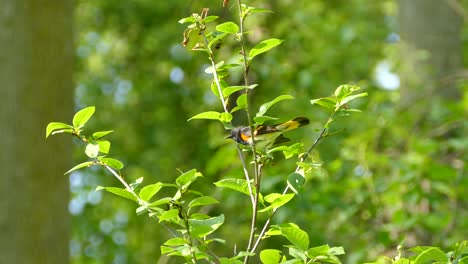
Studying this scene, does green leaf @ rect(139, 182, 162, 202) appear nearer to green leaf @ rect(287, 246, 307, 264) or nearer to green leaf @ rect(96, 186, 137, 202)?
green leaf @ rect(96, 186, 137, 202)

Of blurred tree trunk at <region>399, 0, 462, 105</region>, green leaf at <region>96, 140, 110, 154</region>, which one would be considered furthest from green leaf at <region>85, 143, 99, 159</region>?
blurred tree trunk at <region>399, 0, 462, 105</region>

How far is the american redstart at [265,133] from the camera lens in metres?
1.60

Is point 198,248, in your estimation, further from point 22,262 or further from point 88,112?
point 22,262

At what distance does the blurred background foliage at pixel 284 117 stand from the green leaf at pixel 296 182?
7.25 feet

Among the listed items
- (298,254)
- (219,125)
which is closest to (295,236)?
(298,254)

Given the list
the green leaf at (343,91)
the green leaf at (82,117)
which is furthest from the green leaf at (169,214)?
the green leaf at (343,91)

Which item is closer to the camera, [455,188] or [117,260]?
[455,188]

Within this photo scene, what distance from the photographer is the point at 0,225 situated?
3434mm

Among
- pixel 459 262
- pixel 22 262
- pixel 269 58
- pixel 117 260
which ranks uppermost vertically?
pixel 459 262

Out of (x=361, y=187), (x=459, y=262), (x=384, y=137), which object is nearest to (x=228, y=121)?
(x=459, y=262)

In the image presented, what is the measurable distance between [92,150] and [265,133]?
306 millimetres

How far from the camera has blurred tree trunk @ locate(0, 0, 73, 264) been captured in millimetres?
3471

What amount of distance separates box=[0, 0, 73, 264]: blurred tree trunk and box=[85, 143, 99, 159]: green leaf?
76.8 inches

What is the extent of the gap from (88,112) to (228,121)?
0.86ft
